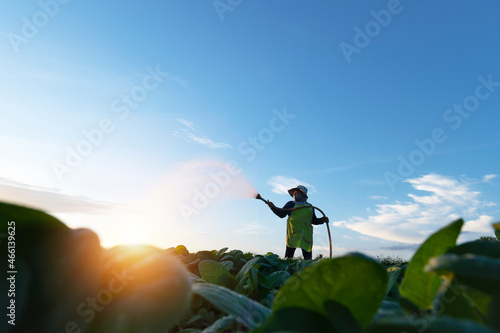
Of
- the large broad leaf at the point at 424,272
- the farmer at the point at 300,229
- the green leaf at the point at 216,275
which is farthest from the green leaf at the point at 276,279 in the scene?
the farmer at the point at 300,229

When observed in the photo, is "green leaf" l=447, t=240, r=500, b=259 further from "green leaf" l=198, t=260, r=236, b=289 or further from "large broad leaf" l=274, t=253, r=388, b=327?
"green leaf" l=198, t=260, r=236, b=289

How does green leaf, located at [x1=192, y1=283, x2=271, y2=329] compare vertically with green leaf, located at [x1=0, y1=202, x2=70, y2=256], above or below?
below

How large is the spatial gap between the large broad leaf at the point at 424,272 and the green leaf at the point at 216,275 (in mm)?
1090

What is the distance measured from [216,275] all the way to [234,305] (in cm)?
97

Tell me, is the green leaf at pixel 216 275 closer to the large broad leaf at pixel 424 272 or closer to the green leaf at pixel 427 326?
the large broad leaf at pixel 424 272

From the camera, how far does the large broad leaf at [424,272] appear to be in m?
0.86

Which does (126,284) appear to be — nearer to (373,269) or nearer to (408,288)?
(373,269)

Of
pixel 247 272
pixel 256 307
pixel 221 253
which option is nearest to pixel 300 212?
pixel 221 253

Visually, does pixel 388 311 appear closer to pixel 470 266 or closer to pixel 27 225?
pixel 470 266

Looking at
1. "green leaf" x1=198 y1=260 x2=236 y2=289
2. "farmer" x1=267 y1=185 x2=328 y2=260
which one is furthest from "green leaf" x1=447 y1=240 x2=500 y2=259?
"farmer" x1=267 y1=185 x2=328 y2=260

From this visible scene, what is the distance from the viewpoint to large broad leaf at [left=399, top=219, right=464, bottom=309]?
2.82 ft

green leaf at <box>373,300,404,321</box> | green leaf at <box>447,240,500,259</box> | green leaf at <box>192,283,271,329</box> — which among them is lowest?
green leaf at <box>192,283,271,329</box>

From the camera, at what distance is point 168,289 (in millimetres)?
952

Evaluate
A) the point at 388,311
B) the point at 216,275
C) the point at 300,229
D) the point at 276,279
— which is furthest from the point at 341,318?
the point at 300,229
